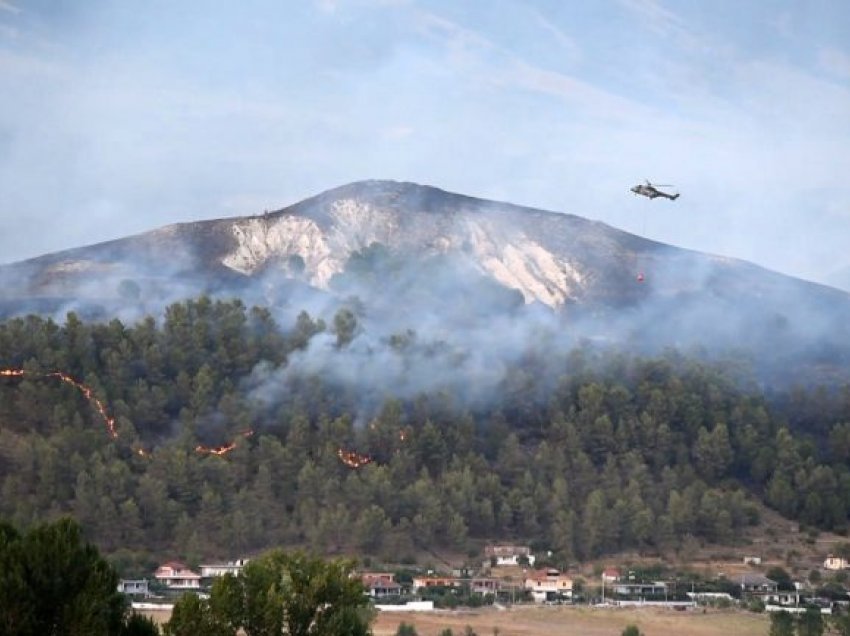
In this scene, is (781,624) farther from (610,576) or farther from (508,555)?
(508,555)

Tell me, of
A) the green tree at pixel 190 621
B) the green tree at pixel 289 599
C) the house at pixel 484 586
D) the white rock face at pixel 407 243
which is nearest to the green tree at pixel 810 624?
the house at pixel 484 586

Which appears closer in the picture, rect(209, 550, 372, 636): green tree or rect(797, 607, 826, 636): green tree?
rect(209, 550, 372, 636): green tree

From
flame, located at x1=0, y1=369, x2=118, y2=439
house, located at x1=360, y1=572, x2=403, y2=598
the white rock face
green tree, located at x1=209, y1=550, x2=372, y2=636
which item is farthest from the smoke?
green tree, located at x1=209, y1=550, x2=372, y2=636

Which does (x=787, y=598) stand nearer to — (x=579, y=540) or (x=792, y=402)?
(x=579, y=540)

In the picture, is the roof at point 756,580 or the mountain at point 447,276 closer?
the roof at point 756,580

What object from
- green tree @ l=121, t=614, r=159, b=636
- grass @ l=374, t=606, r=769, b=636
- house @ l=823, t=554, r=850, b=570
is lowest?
grass @ l=374, t=606, r=769, b=636

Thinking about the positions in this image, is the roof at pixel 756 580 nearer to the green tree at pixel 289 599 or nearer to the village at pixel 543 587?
the village at pixel 543 587

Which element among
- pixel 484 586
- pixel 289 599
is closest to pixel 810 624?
pixel 484 586

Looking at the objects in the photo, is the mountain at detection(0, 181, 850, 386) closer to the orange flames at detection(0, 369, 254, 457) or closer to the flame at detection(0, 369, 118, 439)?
the orange flames at detection(0, 369, 254, 457)
